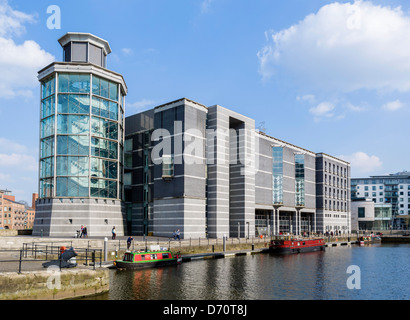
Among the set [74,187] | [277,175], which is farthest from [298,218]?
[74,187]

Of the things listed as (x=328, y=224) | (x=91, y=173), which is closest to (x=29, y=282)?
(x=91, y=173)

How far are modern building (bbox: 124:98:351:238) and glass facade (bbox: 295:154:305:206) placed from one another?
11.6 feet

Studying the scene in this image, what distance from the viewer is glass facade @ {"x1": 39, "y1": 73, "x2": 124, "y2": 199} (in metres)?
64.3

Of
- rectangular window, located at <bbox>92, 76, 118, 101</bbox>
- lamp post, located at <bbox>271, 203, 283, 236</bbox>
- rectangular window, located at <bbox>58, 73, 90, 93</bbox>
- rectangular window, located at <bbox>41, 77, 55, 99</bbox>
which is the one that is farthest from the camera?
lamp post, located at <bbox>271, 203, 283, 236</bbox>

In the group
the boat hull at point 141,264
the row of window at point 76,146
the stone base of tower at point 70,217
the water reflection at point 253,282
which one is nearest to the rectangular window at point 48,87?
the row of window at point 76,146

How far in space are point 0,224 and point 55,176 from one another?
11490 cm

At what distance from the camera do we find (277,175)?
90188mm

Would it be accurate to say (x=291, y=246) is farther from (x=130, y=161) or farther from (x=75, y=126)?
(x=75, y=126)

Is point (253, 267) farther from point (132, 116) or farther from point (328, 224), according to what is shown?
point (328, 224)

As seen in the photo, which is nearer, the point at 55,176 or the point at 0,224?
the point at 55,176

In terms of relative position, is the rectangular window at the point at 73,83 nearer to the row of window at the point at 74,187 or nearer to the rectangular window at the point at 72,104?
the rectangular window at the point at 72,104

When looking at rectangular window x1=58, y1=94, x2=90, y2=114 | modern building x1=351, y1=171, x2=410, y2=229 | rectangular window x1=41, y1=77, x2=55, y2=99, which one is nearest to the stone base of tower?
rectangular window x1=58, y1=94, x2=90, y2=114

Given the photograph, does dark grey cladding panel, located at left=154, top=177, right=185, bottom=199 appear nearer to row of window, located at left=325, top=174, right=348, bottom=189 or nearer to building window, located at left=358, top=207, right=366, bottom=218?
row of window, located at left=325, top=174, right=348, bottom=189
